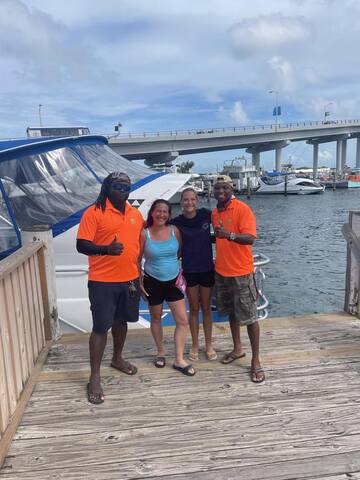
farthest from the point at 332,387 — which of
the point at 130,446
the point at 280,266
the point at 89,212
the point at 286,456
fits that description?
the point at 280,266

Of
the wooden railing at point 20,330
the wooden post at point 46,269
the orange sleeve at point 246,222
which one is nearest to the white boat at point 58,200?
the wooden post at point 46,269

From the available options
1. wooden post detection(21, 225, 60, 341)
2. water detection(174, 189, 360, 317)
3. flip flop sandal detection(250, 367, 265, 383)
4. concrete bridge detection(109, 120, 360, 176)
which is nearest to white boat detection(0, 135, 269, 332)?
wooden post detection(21, 225, 60, 341)

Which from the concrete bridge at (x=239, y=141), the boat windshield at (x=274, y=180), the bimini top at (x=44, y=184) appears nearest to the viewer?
the bimini top at (x=44, y=184)

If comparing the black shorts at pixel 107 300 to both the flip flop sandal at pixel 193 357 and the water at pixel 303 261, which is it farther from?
the water at pixel 303 261

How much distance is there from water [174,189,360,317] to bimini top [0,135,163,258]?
275 inches

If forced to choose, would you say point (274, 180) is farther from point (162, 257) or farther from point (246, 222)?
point (162, 257)

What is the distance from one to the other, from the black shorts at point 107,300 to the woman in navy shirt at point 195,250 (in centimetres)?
61

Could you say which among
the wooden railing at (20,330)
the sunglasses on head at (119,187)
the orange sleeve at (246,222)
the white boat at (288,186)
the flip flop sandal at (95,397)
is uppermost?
the sunglasses on head at (119,187)

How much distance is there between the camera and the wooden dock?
256cm

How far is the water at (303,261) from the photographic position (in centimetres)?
1240

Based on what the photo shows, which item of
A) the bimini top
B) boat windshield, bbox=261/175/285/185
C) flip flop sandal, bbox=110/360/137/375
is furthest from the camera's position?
boat windshield, bbox=261/175/285/185

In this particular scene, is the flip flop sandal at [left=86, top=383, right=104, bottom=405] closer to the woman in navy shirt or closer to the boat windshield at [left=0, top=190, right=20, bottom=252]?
the woman in navy shirt

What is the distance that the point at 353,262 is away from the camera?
187 inches

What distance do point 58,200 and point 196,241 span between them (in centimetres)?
297
